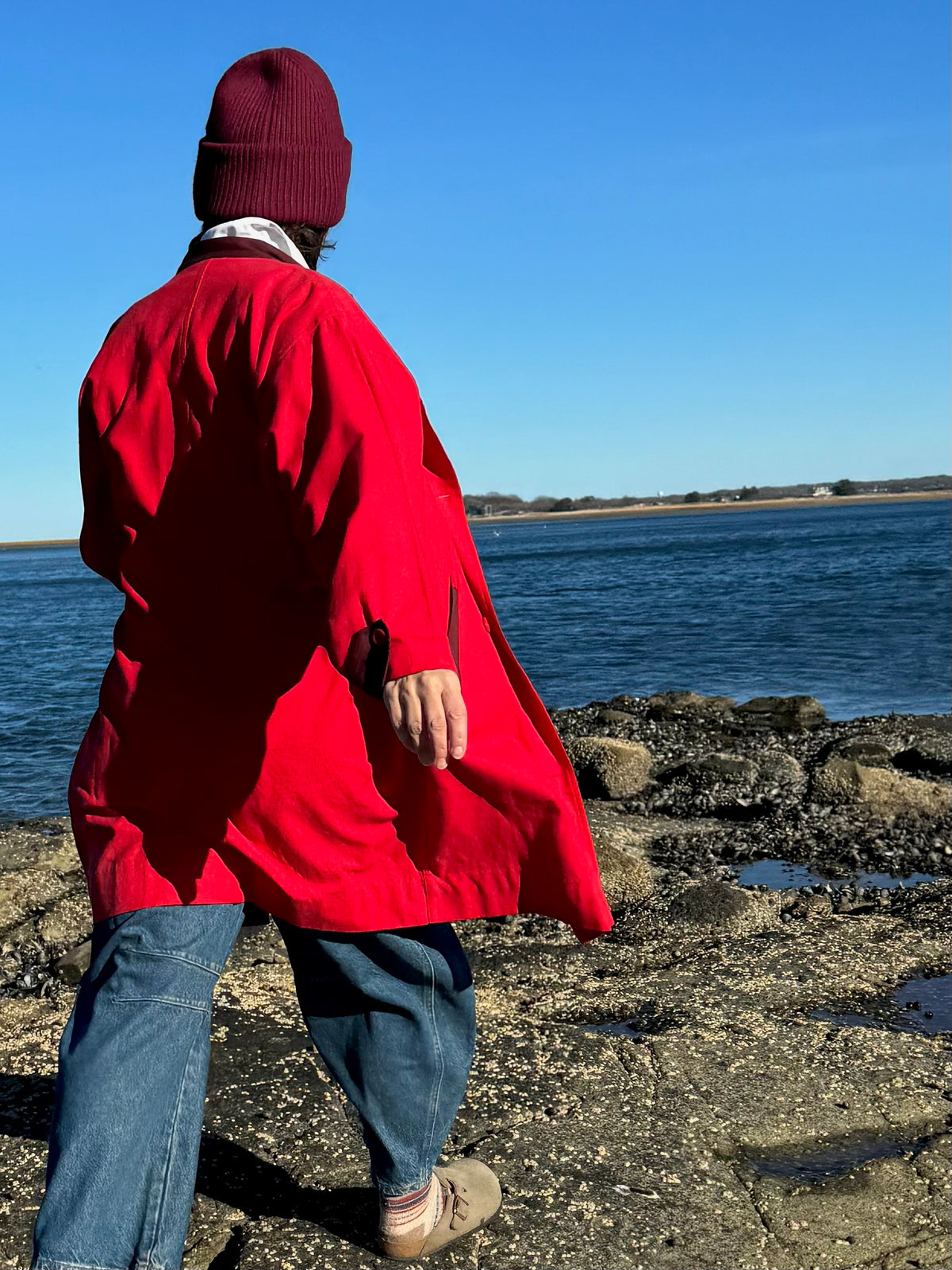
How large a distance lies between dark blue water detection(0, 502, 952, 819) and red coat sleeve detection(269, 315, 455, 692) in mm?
8769

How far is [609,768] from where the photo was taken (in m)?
8.77

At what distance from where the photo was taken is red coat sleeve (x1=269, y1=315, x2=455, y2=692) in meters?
1.56

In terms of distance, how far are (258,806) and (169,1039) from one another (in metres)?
0.39

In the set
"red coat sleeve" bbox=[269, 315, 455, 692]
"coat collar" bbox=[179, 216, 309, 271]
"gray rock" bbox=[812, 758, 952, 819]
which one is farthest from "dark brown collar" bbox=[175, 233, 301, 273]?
"gray rock" bbox=[812, 758, 952, 819]

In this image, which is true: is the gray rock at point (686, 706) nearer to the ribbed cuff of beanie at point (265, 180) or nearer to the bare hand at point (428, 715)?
the ribbed cuff of beanie at point (265, 180)

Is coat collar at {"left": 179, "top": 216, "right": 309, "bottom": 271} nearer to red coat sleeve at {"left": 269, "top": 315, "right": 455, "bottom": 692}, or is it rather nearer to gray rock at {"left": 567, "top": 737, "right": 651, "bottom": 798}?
red coat sleeve at {"left": 269, "top": 315, "right": 455, "bottom": 692}

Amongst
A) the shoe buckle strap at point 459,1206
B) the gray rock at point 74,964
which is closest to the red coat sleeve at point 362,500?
the shoe buckle strap at point 459,1206

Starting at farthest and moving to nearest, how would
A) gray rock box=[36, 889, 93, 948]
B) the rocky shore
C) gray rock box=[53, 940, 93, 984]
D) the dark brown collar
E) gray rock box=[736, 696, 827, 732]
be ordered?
gray rock box=[736, 696, 827, 732] < gray rock box=[36, 889, 93, 948] < gray rock box=[53, 940, 93, 984] < the rocky shore < the dark brown collar

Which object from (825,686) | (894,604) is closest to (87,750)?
(825,686)

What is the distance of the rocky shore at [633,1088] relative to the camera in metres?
2.47

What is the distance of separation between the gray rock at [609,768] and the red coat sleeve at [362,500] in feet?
23.3

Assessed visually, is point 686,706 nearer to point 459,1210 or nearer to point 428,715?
point 459,1210

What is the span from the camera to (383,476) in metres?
1.63

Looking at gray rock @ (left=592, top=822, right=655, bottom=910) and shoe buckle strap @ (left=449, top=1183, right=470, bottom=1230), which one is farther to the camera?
gray rock @ (left=592, top=822, right=655, bottom=910)
